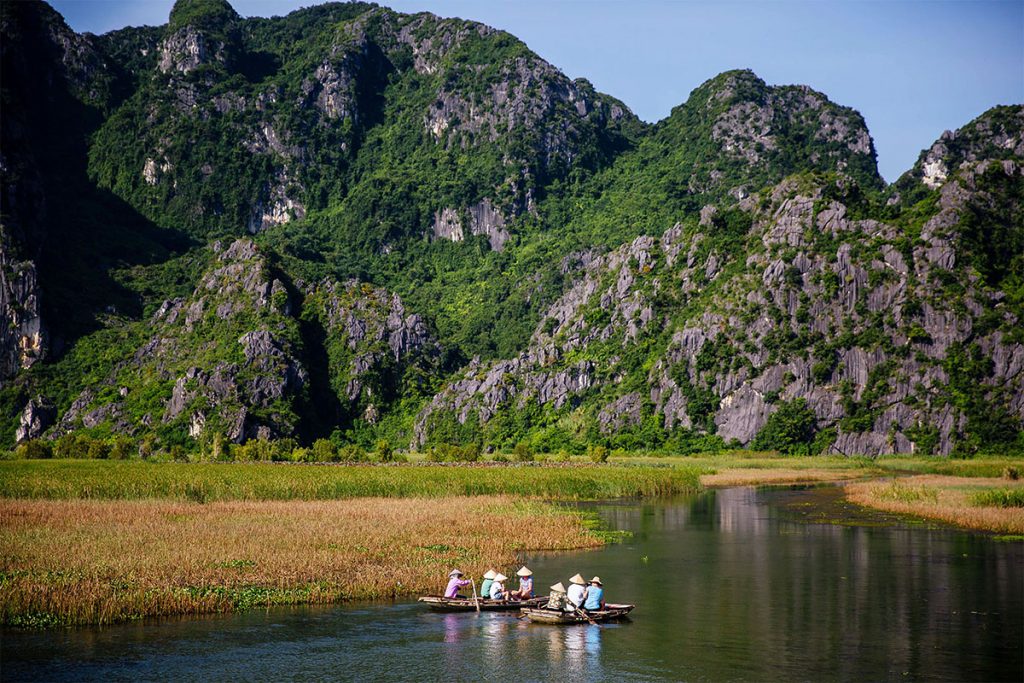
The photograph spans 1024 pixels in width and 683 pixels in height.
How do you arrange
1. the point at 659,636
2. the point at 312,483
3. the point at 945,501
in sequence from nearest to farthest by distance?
the point at 659,636
the point at 945,501
the point at 312,483

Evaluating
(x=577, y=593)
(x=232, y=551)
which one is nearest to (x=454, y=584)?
(x=577, y=593)

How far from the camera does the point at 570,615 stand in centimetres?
3825

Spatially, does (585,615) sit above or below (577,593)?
below

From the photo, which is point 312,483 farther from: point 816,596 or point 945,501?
point 945,501

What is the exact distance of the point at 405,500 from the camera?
7450 centimetres

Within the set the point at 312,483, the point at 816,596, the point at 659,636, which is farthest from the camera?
the point at 312,483

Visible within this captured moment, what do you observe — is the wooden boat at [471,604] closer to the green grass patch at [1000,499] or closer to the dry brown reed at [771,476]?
the green grass patch at [1000,499]

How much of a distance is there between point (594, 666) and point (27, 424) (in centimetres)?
18869

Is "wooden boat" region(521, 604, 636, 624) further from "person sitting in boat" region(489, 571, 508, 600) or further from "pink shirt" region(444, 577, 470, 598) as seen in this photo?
"pink shirt" region(444, 577, 470, 598)

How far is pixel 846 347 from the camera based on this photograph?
178000mm

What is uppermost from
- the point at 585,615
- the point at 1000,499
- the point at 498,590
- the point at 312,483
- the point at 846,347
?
the point at 846,347

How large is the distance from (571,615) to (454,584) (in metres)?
5.46

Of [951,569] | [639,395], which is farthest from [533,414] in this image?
[951,569]

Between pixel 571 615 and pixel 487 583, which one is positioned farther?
pixel 487 583
